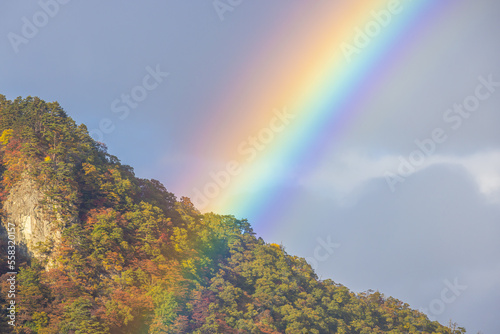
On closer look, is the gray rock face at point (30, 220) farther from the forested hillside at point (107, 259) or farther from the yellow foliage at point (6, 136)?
the yellow foliage at point (6, 136)

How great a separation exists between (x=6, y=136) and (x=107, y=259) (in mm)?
17892

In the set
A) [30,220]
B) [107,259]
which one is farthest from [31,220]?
[107,259]

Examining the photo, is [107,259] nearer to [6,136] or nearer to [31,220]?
[31,220]

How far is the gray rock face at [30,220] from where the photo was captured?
45281 mm

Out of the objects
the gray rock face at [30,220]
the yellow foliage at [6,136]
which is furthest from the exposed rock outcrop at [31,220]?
the yellow foliage at [6,136]

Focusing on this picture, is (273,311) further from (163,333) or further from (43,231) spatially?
(43,231)

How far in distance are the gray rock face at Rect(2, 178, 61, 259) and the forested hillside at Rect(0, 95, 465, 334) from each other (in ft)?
0.34

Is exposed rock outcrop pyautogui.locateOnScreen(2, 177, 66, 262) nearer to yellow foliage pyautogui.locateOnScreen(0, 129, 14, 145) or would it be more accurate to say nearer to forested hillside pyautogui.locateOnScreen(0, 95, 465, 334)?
forested hillside pyautogui.locateOnScreen(0, 95, 465, 334)

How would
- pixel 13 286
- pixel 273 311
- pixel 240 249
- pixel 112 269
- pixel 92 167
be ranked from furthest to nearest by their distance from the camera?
pixel 240 249 → pixel 273 311 → pixel 92 167 → pixel 112 269 → pixel 13 286

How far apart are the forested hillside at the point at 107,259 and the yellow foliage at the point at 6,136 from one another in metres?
0.17

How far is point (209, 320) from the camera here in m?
46.3

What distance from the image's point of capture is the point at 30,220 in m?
45.8

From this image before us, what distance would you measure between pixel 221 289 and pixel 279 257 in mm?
19133

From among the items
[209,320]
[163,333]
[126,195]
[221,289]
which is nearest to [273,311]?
[221,289]
